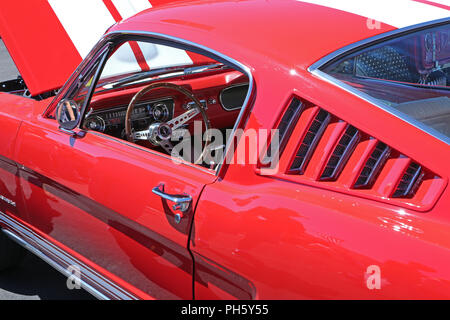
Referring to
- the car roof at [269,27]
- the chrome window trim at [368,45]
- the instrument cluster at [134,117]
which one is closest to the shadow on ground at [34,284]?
the instrument cluster at [134,117]

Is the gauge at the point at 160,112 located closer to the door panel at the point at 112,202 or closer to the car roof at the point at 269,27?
the door panel at the point at 112,202

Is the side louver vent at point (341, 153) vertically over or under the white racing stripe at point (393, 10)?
under

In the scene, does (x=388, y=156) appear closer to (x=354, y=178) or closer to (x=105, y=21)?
(x=354, y=178)

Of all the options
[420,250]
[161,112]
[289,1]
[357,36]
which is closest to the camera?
[420,250]

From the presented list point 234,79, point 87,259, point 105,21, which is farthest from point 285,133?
point 105,21

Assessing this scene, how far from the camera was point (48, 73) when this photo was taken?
331 centimetres

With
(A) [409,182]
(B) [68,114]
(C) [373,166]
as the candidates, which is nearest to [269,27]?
(C) [373,166]

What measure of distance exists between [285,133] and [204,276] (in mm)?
606

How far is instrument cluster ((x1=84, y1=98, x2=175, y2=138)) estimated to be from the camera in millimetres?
2924

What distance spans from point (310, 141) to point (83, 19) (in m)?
2.69

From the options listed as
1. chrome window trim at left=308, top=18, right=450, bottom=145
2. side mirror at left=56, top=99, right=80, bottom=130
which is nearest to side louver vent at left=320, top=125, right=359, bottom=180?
chrome window trim at left=308, top=18, right=450, bottom=145

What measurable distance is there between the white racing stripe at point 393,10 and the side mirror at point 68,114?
1.25 meters

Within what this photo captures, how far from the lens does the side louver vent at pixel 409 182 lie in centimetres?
157

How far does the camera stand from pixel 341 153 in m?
1.73
